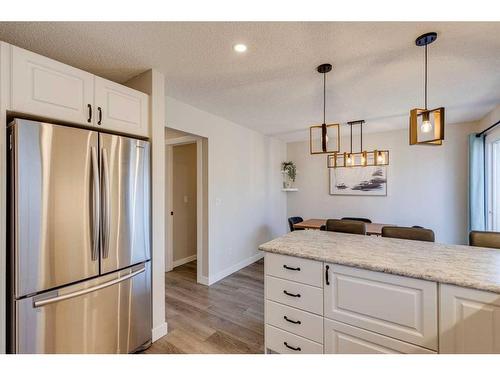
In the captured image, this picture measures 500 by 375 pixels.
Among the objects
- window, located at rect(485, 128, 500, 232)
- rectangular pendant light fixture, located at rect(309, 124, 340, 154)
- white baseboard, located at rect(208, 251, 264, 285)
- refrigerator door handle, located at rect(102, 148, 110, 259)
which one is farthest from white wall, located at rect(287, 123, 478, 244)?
refrigerator door handle, located at rect(102, 148, 110, 259)

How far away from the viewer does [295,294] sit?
1698 mm

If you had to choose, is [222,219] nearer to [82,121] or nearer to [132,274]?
[132,274]

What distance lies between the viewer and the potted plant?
539 cm

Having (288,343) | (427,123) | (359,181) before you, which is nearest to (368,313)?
(288,343)

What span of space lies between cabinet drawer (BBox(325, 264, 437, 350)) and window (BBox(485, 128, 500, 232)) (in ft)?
10.7

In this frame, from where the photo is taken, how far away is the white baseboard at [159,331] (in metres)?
2.11

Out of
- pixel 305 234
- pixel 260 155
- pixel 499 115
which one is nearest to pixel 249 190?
pixel 260 155

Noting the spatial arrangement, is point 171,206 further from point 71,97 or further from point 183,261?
point 71,97

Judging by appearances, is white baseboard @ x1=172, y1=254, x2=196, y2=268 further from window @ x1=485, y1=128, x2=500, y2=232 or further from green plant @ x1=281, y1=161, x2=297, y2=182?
window @ x1=485, y1=128, x2=500, y2=232

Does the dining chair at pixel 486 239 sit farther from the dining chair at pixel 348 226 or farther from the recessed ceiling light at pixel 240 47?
the recessed ceiling light at pixel 240 47

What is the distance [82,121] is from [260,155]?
331 centimetres

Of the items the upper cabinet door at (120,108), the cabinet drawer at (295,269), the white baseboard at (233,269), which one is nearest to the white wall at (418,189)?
the white baseboard at (233,269)

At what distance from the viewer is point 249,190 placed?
4.30 m

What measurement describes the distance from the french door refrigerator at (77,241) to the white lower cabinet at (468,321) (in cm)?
210
